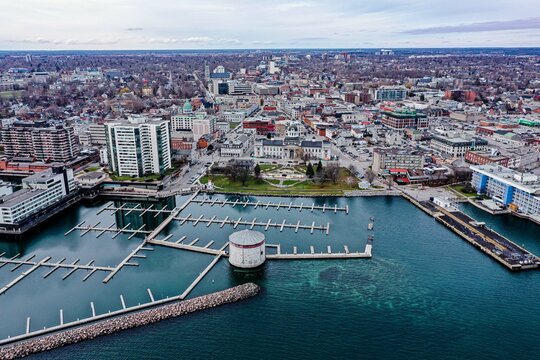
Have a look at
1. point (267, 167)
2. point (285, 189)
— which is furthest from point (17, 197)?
point (267, 167)

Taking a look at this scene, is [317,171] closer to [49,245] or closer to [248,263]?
[248,263]

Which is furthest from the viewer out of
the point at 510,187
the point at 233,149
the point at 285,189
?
the point at 233,149

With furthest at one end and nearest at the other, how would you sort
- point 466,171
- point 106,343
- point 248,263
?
1. point 466,171
2. point 248,263
3. point 106,343

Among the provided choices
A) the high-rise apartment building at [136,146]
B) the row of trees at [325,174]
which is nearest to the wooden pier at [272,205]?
the row of trees at [325,174]

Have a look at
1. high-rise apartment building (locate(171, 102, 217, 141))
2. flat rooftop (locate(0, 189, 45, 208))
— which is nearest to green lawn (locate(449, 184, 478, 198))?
high-rise apartment building (locate(171, 102, 217, 141))

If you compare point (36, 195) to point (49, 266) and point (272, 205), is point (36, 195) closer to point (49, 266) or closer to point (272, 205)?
point (49, 266)

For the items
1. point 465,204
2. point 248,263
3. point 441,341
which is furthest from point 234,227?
point 465,204
